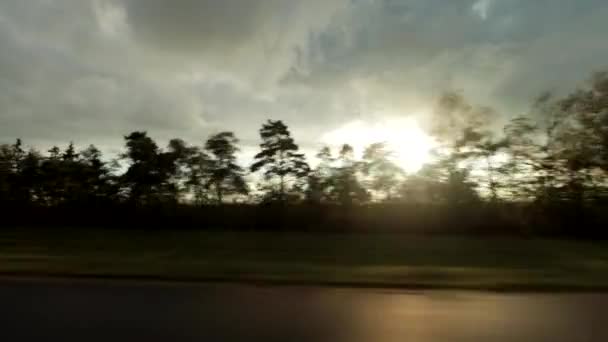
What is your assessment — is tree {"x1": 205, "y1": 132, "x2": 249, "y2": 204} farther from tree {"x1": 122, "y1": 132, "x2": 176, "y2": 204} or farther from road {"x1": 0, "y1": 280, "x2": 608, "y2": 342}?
road {"x1": 0, "y1": 280, "x2": 608, "y2": 342}

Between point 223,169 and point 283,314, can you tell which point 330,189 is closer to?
point 223,169

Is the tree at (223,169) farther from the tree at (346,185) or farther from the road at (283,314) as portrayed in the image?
the road at (283,314)

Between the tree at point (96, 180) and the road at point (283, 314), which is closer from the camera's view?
the road at point (283, 314)

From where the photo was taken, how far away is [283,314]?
6566 mm

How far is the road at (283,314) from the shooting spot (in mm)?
5688

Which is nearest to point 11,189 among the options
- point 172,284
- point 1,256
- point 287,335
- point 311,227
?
point 311,227

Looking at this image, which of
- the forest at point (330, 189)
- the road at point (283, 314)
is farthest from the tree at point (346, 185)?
the road at point (283, 314)

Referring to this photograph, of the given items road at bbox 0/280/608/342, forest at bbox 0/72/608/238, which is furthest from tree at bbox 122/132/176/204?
road at bbox 0/280/608/342

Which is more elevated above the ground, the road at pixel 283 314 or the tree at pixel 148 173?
the tree at pixel 148 173

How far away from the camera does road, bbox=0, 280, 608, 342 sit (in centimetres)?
569

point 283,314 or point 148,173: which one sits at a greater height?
point 148,173

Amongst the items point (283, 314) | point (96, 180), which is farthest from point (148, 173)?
point (283, 314)

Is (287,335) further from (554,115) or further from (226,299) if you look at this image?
(554,115)

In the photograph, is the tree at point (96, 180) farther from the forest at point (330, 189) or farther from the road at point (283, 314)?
the road at point (283, 314)
